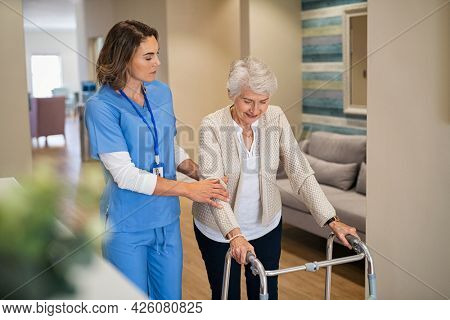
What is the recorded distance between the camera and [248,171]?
3.19 ft

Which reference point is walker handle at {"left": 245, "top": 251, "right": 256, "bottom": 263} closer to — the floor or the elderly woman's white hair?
the elderly woman's white hair

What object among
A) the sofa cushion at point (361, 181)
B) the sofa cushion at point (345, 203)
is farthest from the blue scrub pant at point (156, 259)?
the sofa cushion at point (361, 181)

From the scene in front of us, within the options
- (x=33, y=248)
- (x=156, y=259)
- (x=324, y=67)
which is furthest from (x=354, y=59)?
(x=33, y=248)

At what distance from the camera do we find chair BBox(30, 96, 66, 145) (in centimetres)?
84

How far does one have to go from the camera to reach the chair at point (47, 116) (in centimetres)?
84

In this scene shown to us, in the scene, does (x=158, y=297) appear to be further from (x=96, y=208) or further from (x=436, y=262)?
(x=436, y=262)

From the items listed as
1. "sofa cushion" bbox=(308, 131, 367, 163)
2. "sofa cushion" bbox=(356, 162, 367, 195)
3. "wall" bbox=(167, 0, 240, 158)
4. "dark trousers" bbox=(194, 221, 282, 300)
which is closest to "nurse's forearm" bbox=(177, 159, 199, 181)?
"dark trousers" bbox=(194, 221, 282, 300)

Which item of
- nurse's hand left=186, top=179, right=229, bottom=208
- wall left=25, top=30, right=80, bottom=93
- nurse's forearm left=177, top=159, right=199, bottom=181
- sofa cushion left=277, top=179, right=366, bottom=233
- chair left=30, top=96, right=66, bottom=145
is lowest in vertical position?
sofa cushion left=277, top=179, right=366, bottom=233

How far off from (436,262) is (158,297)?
553mm

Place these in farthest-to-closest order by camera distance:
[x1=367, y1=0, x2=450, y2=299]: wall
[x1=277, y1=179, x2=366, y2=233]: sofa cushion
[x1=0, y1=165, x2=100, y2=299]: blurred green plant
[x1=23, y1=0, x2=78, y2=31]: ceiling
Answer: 1. [x1=277, y1=179, x2=366, y2=233]: sofa cushion
2. [x1=367, y1=0, x2=450, y2=299]: wall
3. [x1=23, y1=0, x2=78, y2=31]: ceiling
4. [x1=0, y1=165, x2=100, y2=299]: blurred green plant

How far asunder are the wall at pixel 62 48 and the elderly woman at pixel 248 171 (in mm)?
225

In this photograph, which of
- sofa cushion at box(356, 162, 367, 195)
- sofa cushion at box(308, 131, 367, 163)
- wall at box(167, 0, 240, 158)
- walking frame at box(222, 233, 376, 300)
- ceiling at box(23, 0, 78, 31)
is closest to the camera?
walking frame at box(222, 233, 376, 300)

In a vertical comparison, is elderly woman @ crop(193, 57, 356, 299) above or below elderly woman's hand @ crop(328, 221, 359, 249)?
above

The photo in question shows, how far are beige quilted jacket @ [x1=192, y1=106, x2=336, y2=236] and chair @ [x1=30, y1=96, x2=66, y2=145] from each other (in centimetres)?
22
